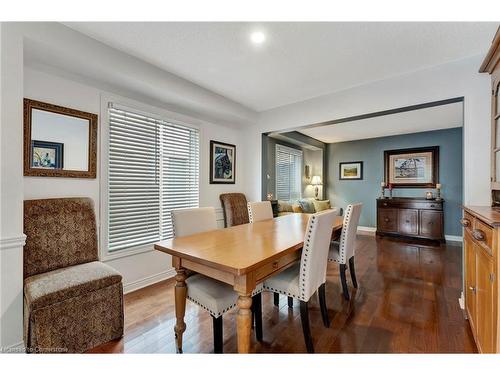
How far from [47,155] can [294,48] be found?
234 cm

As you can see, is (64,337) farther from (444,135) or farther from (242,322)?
(444,135)

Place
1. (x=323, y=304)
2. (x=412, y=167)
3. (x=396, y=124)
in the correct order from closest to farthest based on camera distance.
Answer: (x=323, y=304) < (x=396, y=124) < (x=412, y=167)

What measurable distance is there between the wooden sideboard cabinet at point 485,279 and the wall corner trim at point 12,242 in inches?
110

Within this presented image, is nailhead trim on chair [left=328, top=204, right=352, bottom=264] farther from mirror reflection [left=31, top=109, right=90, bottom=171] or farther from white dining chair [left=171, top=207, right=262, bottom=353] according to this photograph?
mirror reflection [left=31, top=109, right=90, bottom=171]

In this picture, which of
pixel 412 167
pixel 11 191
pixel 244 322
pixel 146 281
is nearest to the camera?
pixel 244 322

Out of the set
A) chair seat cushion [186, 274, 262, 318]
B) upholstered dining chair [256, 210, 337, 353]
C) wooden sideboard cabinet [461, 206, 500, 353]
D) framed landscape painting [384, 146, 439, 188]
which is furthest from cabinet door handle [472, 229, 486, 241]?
framed landscape painting [384, 146, 439, 188]

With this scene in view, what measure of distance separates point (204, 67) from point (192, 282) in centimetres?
206

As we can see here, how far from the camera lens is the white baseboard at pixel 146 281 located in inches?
98.8

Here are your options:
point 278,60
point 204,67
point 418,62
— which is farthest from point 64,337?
point 418,62

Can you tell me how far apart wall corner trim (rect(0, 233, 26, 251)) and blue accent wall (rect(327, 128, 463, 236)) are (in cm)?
604

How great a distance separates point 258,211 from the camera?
2.90 meters

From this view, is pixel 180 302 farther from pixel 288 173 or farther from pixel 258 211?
pixel 288 173

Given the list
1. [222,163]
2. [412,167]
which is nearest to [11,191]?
[222,163]

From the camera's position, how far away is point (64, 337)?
1.51m
